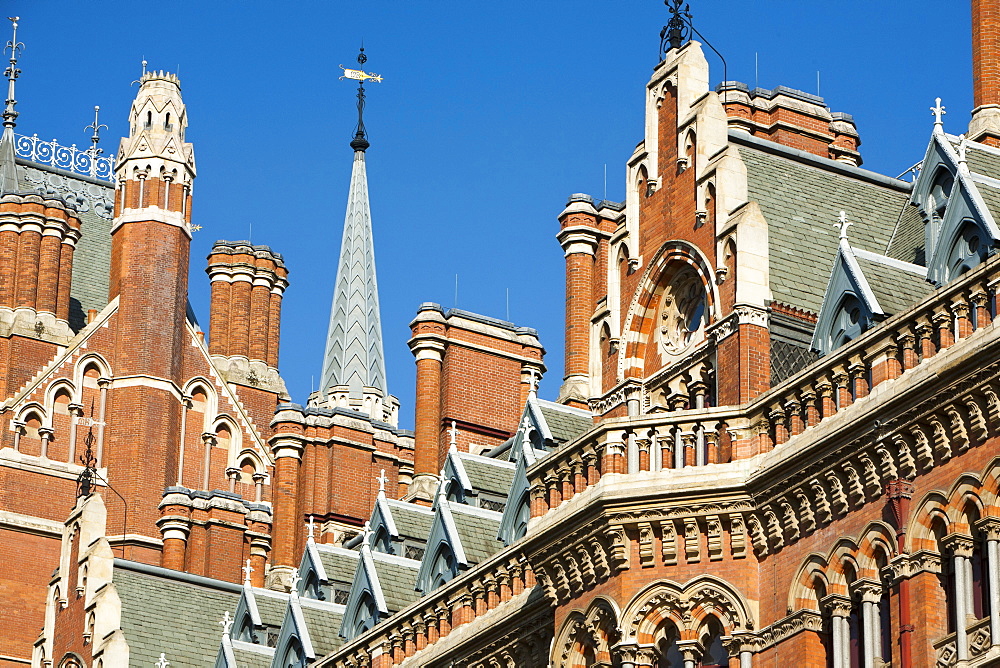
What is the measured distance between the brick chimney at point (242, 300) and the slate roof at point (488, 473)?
87.2 ft

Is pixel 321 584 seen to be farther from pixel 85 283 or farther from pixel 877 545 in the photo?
pixel 85 283

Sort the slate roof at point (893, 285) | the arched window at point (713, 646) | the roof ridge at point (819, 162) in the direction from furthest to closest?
the roof ridge at point (819, 162) → the slate roof at point (893, 285) → the arched window at point (713, 646)

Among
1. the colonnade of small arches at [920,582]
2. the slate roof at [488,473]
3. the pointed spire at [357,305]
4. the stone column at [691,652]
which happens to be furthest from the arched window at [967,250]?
the pointed spire at [357,305]

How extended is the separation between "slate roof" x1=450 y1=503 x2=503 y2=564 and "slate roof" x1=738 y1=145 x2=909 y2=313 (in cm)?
871

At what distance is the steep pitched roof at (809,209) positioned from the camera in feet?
138

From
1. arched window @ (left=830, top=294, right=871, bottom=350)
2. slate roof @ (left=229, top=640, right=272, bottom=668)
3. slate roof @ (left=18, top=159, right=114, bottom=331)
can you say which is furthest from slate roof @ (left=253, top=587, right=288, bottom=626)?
slate roof @ (left=18, top=159, right=114, bottom=331)

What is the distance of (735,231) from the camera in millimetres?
41594

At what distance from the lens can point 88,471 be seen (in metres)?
64.0

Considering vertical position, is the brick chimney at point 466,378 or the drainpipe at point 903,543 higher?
the brick chimney at point 466,378

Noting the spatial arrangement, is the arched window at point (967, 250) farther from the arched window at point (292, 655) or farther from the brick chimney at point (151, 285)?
the brick chimney at point (151, 285)

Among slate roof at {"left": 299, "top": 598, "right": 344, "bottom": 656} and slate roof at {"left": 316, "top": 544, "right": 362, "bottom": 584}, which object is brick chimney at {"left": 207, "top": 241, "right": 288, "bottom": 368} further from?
slate roof at {"left": 299, "top": 598, "right": 344, "bottom": 656}

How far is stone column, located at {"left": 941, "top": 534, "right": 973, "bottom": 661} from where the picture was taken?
32.8 meters

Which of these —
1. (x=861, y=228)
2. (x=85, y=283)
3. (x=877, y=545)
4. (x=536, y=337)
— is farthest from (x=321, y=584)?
(x=85, y=283)

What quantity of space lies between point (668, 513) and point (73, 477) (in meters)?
36.3
